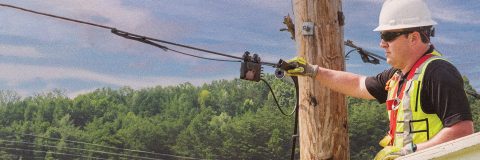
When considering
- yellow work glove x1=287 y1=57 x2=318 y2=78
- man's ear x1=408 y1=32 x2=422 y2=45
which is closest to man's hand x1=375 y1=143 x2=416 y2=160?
man's ear x1=408 y1=32 x2=422 y2=45

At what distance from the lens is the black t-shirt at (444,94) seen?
13.0 ft

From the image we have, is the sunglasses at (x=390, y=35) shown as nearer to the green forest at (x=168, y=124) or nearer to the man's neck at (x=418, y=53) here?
the man's neck at (x=418, y=53)

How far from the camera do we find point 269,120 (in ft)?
286

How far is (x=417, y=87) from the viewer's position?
4148mm

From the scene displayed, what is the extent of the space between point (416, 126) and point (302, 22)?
244 centimetres

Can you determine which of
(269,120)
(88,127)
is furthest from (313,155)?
(88,127)

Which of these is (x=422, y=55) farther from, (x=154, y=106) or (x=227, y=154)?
(x=154, y=106)

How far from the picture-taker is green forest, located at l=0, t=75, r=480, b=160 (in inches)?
3287

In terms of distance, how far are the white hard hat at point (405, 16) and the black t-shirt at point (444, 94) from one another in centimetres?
31

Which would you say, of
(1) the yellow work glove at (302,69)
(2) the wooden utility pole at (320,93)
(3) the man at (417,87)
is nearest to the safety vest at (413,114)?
(3) the man at (417,87)

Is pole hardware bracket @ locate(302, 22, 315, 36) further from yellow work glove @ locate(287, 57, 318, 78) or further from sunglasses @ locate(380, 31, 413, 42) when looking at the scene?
sunglasses @ locate(380, 31, 413, 42)

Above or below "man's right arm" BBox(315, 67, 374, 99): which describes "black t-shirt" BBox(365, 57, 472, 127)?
below

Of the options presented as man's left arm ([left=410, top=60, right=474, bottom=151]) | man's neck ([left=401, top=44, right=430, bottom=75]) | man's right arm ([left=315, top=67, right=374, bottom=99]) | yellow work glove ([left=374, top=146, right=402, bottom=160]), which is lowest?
yellow work glove ([left=374, top=146, right=402, bottom=160])

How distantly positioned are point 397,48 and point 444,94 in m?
0.45
